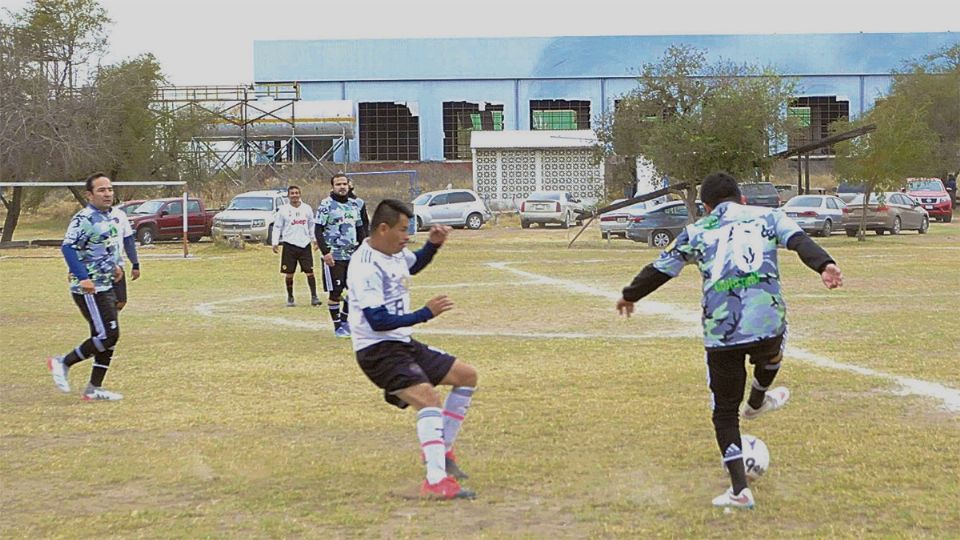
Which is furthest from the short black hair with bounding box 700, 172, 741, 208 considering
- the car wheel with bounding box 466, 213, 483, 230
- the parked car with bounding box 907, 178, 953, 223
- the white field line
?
the parked car with bounding box 907, 178, 953, 223

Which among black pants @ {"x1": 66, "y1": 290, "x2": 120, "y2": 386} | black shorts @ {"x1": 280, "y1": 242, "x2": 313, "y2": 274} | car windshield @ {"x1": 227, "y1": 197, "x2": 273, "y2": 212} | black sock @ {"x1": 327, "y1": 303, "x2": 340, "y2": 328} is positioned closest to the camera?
black pants @ {"x1": 66, "y1": 290, "x2": 120, "y2": 386}

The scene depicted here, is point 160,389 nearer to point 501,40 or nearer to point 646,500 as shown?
point 646,500

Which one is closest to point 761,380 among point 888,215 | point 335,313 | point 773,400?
point 773,400

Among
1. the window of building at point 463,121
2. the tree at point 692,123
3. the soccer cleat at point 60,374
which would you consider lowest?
the soccer cleat at point 60,374

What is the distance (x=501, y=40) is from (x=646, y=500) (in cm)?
6279

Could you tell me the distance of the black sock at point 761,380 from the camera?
716 cm

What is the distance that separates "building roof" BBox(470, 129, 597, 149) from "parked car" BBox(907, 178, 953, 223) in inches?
537

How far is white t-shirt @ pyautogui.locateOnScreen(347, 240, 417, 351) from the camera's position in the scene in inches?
278

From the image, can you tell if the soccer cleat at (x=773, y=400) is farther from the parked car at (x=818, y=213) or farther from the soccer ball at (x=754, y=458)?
the parked car at (x=818, y=213)

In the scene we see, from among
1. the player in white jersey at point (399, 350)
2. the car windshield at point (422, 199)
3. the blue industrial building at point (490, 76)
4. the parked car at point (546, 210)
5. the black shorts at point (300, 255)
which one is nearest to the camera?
the player in white jersey at point (399, 350)

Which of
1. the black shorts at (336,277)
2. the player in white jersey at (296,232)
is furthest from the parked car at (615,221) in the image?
the black shorts at (336,277)

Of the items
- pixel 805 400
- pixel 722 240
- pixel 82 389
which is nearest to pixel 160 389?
pixel 82 389

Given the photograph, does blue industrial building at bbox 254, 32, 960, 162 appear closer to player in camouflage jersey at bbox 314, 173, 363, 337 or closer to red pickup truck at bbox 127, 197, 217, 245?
red pickup truck at bbox 127, 197, 217, 245

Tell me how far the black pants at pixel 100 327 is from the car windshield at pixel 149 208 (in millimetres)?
30828
